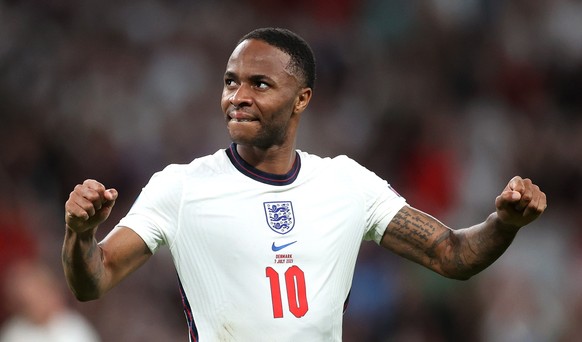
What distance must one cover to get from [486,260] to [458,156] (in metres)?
5.32

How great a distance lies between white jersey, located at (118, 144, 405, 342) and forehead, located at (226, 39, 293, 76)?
42cm

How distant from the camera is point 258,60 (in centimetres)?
444

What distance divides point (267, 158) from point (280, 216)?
12.4 inches

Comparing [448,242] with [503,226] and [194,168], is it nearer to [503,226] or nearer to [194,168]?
[503,226]

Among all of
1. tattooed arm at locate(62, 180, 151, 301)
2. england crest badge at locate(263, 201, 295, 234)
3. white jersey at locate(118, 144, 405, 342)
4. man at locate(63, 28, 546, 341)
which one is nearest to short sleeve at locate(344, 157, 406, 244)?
man at locate(63, 28, 546, 341)

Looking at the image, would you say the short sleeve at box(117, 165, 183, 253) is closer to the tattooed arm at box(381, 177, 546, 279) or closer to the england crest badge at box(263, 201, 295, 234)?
the england crest badge at box(263, 201, 295, 234)

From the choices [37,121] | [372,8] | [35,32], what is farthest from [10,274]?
[372,8]

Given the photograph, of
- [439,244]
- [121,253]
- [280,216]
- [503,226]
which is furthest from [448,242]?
[121,253]

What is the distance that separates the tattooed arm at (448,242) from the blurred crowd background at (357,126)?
362 centimetres

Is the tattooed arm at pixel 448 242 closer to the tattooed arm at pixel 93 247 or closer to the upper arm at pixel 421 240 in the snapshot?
the upper arm at pixel 421 240

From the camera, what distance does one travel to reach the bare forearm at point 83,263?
3.90 m

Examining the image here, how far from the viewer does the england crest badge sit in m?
4.34

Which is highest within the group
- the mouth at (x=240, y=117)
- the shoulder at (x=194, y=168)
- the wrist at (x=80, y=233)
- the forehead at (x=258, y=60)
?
the forehead at (x=258, y=60)

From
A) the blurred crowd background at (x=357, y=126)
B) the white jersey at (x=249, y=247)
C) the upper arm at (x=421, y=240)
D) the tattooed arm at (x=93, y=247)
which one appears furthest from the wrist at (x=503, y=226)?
the blurred crowd background at (x=357, y=126)
